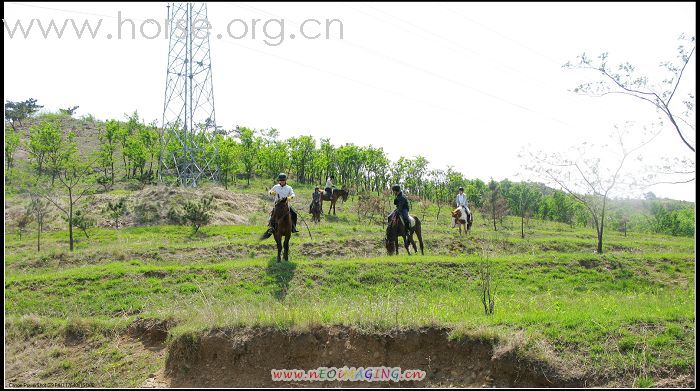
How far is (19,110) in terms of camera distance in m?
66.9

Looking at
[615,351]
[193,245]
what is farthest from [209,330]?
[193,245]

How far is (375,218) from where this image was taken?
36938mm

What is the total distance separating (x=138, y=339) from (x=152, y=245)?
1081 cm

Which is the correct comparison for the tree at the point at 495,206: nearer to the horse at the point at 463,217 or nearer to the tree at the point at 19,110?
the horse at the point at 463,217

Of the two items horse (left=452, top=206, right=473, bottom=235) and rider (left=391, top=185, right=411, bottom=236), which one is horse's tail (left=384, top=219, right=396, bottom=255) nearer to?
rider (left=391, top=185, right=411, bottom=236)

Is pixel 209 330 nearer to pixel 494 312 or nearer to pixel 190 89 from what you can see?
pixel 494 312

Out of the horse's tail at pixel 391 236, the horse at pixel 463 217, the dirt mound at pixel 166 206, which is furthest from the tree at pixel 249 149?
the horse's tail at pixel 391 236

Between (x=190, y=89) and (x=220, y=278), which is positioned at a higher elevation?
(x=190, y=89)

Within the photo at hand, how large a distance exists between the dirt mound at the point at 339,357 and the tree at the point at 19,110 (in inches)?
2652

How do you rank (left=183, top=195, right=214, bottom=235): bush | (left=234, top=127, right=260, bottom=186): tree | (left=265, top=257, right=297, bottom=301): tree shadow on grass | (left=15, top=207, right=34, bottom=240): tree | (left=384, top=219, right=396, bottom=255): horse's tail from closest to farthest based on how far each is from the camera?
(left=265, top=257, right=297, bottom=301): tree shadow on grass < (left=384, top=219, right=396, bottom=255): horse's tail < (left=15, top=207, right=34, bottom=240): tree < (left=183, top=195, right=214, bottom=235): bush < (left=234, top=127, right=260, bottom=186): tree

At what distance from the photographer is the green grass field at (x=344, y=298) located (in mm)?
8578

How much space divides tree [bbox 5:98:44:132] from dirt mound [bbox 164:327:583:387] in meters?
67.4

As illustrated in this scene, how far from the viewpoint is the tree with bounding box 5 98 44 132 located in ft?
216

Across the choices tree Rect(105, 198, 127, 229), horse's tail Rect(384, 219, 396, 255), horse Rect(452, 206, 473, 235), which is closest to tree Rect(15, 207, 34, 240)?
tree Rect(105, 198, 127, 229)
